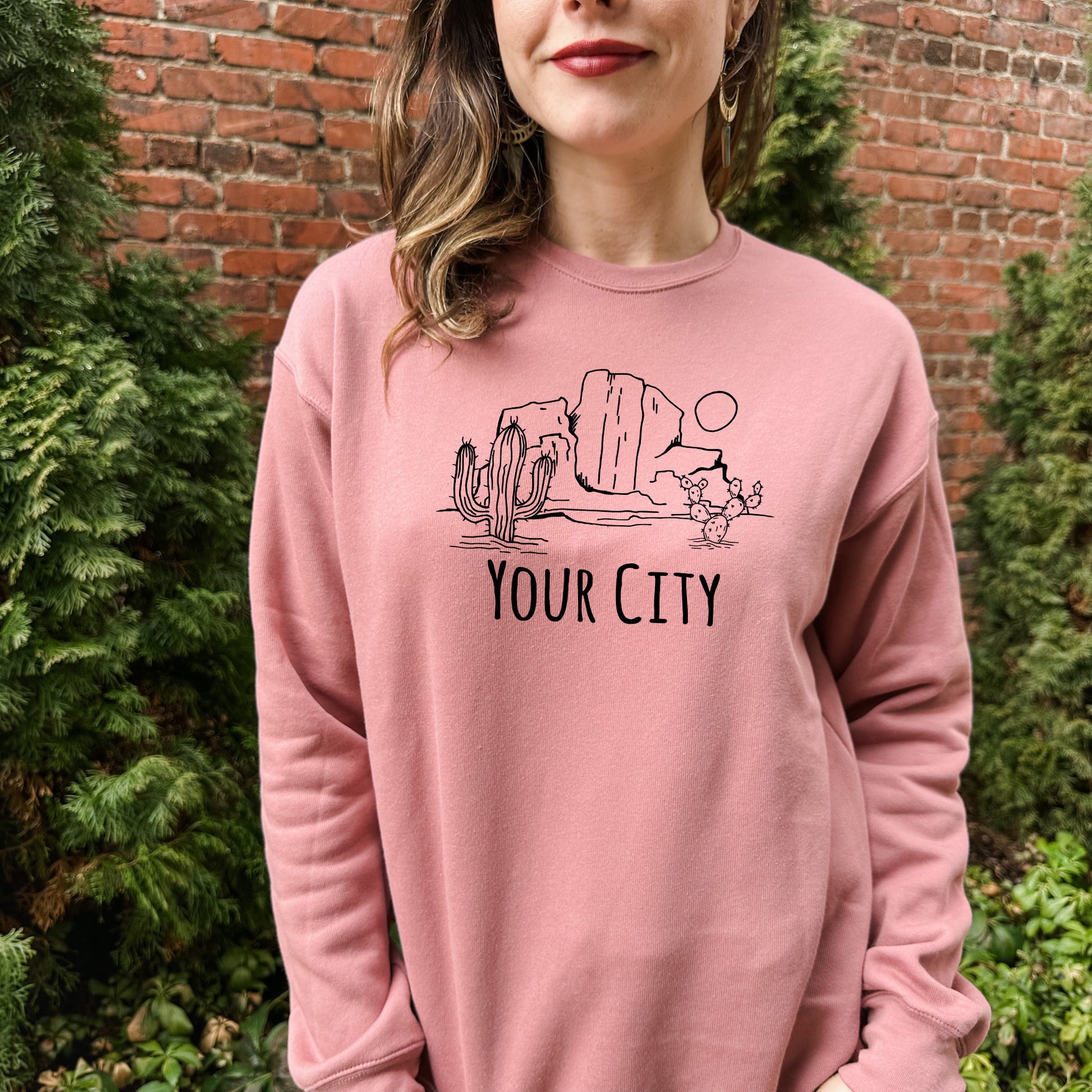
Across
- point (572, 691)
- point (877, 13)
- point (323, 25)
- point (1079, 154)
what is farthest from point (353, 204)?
point (1079, 154)

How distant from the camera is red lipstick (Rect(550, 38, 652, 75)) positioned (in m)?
1.00

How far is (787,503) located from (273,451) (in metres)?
0.61

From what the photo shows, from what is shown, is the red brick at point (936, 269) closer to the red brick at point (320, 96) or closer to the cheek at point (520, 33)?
the red brick at point (320, 96)

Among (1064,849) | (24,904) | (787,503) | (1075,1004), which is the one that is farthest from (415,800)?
(1064,849)

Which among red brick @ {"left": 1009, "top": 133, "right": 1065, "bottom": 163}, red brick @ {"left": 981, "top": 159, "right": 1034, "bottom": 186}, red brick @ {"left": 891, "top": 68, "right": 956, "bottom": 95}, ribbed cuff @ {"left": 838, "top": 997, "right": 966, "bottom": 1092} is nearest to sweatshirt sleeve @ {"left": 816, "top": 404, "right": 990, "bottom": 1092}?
ribbed cuff @ {"left": 838, "top": 997, "right": 966, "bottom": 1092}

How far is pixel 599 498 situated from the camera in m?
1.07

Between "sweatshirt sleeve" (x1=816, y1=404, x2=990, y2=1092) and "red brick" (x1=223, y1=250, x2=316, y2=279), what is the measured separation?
243 centimetres

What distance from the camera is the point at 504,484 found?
1052 millimetres

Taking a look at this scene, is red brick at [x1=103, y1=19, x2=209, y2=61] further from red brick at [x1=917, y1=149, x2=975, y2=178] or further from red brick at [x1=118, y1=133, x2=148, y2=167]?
red brick at [x1=917, y1=149, x2=975, y2=178]

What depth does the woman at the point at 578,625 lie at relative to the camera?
3.44ft

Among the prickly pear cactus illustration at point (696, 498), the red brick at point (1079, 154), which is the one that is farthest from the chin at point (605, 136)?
the red brick at point (1079, 154)

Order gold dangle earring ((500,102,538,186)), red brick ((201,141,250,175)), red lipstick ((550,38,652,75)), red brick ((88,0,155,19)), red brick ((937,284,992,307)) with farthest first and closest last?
red brick ((937,284,992,307))
red brick ((201,141,250,175))
red brick ((88,0,155,19))
gold dangle earring ((500,102,538,186))
red lipstick ((550,38,652,75))

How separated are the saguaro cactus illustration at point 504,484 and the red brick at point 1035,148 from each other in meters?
4.21

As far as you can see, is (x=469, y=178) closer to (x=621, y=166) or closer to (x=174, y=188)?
(x=621, y=166)
